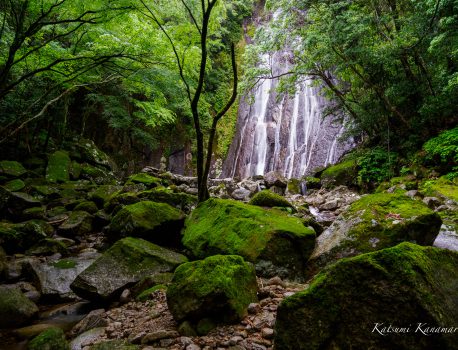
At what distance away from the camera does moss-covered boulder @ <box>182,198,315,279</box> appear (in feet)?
12.6

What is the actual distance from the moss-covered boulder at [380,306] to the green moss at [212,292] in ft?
2.38

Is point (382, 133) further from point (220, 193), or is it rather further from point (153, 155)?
point (153, 155)

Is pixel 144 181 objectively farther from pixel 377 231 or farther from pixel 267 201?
pixel 377 231

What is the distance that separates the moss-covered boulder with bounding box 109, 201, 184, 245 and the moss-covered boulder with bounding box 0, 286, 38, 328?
2.05 meters

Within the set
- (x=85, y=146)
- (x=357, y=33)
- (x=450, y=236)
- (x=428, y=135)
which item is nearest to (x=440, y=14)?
(x=357, y=33)

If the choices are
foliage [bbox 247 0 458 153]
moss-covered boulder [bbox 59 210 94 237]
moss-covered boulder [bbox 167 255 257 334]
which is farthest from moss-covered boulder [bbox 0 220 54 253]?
foliage [bbox 247 0 458 153]

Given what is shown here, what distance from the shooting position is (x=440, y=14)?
7.75 meters

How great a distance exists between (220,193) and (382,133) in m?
6.71

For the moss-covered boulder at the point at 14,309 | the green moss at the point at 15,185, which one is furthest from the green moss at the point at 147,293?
the green moss at the point at 15,185

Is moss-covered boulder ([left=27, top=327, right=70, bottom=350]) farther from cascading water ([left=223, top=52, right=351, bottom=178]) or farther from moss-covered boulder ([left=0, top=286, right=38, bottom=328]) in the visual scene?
cascading water ([left=223, top=52, right=351, bottom=178])

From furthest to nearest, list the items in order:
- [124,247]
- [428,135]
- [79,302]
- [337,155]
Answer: [337,155] < [428,135] < [124,247] < [79,302]

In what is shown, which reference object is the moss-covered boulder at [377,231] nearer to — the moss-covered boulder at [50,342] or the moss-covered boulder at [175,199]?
the moss-covered boulder at [50,342]

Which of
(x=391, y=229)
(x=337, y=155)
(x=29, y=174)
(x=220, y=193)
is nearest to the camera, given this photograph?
(x=391, y=229)

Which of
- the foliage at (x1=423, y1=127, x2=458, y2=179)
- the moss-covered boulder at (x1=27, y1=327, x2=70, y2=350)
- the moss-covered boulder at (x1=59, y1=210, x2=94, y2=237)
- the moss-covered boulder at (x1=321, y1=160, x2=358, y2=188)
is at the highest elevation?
the foliage at (x1=423, y1=127, x2=458, y2=179)
